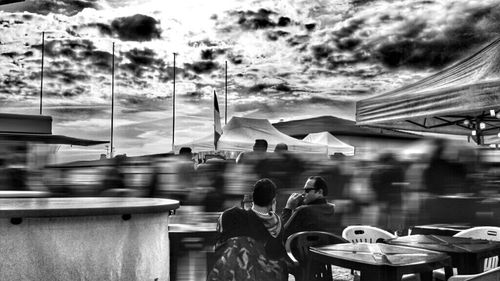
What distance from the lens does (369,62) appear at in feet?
16.6

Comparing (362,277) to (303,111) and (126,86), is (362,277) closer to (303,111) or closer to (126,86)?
(303,111)

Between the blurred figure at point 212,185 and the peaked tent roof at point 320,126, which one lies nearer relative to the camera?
the blurred figure at point 212,185

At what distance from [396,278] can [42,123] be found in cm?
356

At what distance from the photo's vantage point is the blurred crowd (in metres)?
3.84

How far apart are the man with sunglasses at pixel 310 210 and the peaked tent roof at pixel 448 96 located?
61 cm

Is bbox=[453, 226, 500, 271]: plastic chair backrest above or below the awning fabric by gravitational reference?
below

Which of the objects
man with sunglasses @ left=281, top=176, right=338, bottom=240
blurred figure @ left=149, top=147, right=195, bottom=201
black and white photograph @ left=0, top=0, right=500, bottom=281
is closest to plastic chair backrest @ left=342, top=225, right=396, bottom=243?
black and white photograph @ left=0, top=0, right=500, bottom=281

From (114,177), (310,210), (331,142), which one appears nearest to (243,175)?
(310,210)

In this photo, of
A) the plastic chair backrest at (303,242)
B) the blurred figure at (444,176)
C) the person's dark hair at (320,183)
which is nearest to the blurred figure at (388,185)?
the blurred figure at (444,176)

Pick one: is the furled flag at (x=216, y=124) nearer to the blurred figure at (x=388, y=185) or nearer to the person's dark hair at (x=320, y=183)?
the person's dark hair at (x=320, y=183)

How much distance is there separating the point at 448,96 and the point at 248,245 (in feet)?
4.59

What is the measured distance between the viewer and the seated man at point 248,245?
286 cm

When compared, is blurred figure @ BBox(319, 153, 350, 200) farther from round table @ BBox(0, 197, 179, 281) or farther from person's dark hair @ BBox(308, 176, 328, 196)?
round table @ BBox(0, 197, 179, 281)

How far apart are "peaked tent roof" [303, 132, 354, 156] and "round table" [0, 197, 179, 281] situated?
6.89 ft
